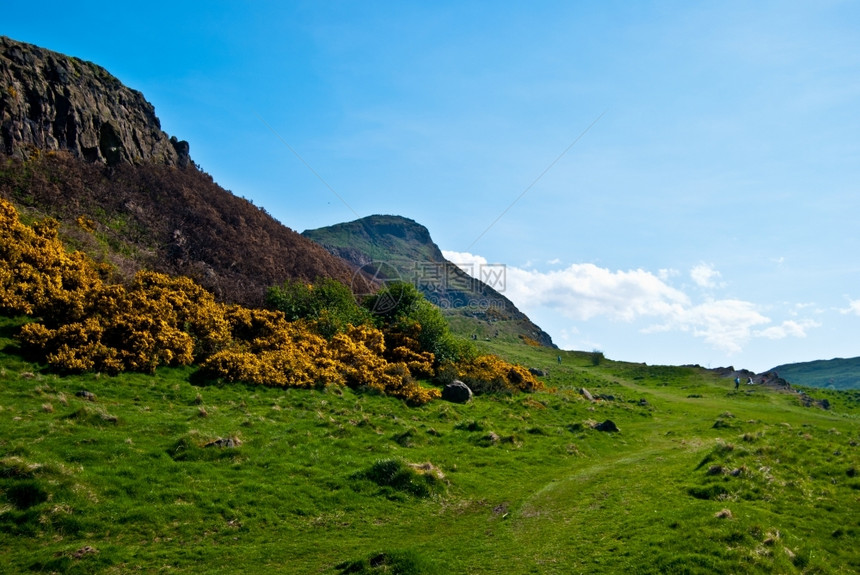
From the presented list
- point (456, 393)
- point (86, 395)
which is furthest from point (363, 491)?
point (456, 393)

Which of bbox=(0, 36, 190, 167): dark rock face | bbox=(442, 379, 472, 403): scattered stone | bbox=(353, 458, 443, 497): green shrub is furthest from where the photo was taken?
bbox=(0, 36, 190, 167): dark rock face

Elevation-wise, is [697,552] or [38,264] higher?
[38,264]

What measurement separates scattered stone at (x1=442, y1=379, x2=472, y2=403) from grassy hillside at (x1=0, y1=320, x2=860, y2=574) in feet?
23.2

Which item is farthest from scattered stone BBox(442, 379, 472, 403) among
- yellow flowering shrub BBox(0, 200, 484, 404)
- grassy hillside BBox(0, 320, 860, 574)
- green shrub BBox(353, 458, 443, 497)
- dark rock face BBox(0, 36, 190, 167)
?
dark rock face BBox(0, 36, 190, 167)

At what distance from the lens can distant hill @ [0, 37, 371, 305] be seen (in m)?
40.0

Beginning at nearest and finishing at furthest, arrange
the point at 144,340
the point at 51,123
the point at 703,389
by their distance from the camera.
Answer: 1. the point at 144,340
2. the point at 51,123
3. the point at 703,389

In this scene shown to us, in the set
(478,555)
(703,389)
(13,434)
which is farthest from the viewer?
(703,389)

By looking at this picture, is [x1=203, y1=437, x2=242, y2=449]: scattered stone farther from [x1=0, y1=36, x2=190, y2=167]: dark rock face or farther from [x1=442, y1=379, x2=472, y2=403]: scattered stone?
[x1=0, y1=36, x2=190, y2=167]: dark rock face

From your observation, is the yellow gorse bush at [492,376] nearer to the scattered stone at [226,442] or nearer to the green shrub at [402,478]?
the green shrub at [402,478]

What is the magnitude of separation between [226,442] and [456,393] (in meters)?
20.4

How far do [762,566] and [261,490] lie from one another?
51.6 feet

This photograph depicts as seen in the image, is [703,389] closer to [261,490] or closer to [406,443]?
[406,443]

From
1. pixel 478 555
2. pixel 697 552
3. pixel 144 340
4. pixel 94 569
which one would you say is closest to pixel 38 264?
pixel 144 340

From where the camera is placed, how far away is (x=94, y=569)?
12312mm
